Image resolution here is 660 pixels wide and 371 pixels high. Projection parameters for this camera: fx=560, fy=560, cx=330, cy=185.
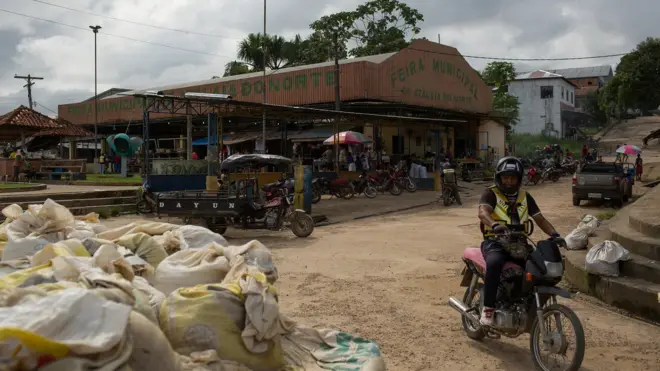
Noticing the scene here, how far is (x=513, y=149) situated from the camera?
3747cm

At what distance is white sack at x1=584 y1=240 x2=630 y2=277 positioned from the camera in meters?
5.83

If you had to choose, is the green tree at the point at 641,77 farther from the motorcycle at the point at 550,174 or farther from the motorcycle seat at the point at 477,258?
the motorcycle seat at the point at 477,258

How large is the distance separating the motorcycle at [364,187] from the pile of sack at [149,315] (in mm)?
14635

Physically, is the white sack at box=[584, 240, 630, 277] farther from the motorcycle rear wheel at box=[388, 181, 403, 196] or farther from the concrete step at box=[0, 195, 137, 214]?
the motorcycle rear wheel at box=[388, 181, 403, 196]

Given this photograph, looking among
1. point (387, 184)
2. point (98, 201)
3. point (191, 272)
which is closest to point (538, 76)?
point (387, 184)

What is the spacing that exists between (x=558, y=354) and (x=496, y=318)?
0.49 m

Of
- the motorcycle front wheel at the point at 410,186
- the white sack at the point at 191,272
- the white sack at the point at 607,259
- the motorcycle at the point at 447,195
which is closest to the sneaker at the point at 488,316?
the white sack at the point at 191,272

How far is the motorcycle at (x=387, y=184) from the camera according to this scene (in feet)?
66.2

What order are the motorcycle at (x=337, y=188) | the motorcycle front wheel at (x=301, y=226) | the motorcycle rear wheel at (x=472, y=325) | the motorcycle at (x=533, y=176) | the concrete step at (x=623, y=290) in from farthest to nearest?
→ the motorcycle at (x=533, y=176)
the motorcycle at (x=337, y=188)
the motorcycle front wheel at (x=301, y=226)
the concrete step at (x=623, y=290)
the motorcycle rear wheel at (x=472, y=325)

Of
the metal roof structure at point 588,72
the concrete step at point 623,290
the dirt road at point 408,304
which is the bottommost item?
the dirt road at point 408,304

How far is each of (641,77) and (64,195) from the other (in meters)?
41.3

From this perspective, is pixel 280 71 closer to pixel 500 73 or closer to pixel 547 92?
pixel 500 73

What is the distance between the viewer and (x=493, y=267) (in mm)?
4012

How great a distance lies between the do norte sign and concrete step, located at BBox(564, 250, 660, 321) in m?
19.0
